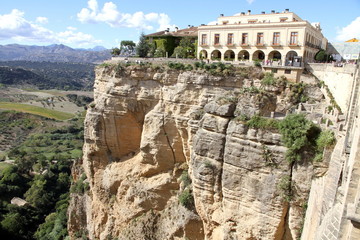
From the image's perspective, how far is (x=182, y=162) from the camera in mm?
24953

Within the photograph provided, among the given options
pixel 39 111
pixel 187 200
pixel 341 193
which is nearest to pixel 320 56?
pixel 187 200

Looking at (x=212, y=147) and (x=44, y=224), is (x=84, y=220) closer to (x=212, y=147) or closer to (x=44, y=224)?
(x=44, y=224)

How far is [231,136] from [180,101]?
22.7ft

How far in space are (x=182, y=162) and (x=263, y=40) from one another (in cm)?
1370

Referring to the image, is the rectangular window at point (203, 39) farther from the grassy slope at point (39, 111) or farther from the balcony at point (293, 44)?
the grassy slope at point (39, 111)

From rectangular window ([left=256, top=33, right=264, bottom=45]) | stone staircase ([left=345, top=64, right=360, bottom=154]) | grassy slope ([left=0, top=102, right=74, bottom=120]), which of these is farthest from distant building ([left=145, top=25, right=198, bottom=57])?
grassy slope ([left=0, top=102, right=74, bottom=120])

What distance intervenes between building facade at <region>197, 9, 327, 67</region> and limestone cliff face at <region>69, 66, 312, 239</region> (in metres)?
5.25

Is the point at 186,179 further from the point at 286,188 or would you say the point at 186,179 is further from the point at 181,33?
the point at 181,33

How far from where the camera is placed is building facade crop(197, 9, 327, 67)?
2548 centimetres

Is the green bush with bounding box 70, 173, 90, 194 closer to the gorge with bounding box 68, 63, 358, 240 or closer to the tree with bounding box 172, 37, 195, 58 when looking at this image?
the gorge with bounding box 68, 63, 358, 240

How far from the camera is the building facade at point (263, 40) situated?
25484mm

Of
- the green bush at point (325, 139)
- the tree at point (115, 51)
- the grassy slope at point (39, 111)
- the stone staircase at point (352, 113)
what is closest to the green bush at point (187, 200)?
the green bush at point (325, 139)

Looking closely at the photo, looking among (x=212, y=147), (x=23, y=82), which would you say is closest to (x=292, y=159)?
(x=212, y=147)

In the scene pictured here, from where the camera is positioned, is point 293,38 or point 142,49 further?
point 142,49
